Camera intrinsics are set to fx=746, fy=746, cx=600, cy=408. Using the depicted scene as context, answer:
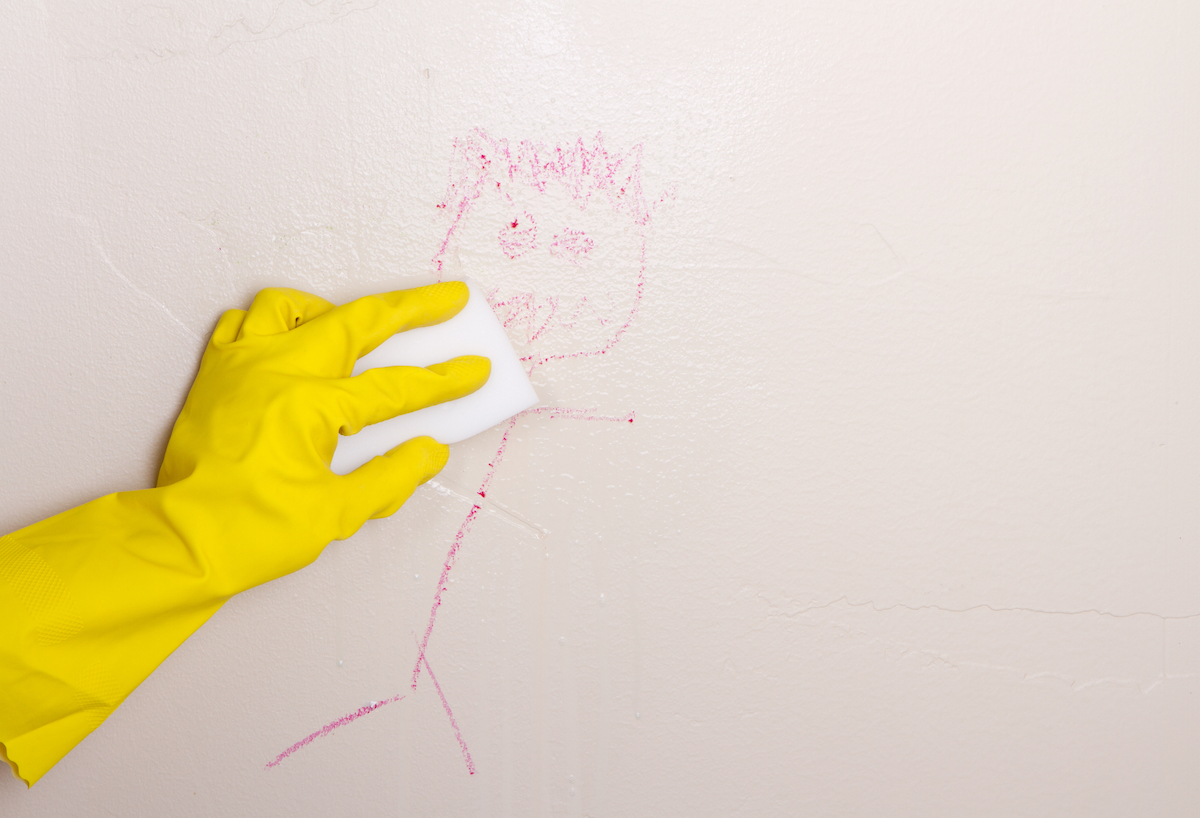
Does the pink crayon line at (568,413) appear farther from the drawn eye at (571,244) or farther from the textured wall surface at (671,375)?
the drawn eye at (571,244)

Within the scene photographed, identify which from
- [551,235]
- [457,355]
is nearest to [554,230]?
[551,235]

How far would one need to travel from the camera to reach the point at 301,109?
95 centimetres

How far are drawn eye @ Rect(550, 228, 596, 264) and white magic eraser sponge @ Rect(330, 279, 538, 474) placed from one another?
118 millimetres

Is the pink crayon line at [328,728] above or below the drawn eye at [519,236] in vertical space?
below

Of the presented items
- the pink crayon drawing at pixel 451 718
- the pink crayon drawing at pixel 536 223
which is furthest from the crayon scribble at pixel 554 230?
the pink crayon drawing at pixel 451 718

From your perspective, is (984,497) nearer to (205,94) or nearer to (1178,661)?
(1178,661)

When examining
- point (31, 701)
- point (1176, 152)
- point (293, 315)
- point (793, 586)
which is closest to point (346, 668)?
point (31, 701)

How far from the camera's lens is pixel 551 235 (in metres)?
0.97

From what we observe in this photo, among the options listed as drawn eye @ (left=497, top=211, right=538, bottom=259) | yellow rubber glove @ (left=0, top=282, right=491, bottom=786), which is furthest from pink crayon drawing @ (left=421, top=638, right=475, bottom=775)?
drawn eye @ (left=497, top=211, right=538, bottom=259)

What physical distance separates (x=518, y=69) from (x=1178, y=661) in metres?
1.22

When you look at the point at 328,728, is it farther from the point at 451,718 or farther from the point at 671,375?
the point at 671,375

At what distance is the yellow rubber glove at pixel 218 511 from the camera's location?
2.52 feet

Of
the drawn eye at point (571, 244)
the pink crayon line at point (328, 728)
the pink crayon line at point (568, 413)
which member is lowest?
the pink crayon line at point (328, 728)

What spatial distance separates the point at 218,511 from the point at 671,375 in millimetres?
564
